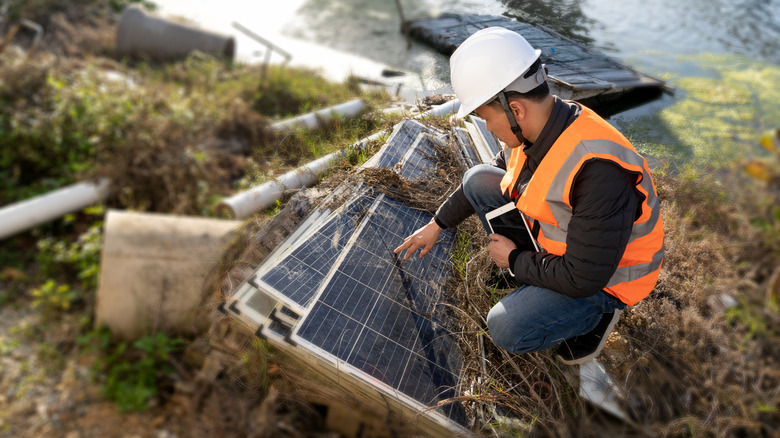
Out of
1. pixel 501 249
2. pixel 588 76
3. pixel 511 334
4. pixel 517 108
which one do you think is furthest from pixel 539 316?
pixel 588 76

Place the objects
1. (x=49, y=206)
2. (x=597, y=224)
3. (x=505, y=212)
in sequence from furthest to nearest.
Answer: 1. (x=49, y=206)
2. (x=505, y=212)
3. (x=597, y=224)

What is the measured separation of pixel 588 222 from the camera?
1964mm

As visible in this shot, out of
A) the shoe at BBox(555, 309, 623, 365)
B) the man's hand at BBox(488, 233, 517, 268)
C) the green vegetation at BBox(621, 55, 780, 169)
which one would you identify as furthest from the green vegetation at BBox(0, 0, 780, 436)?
the man's hand at BBox(488, 233, 517, 268)

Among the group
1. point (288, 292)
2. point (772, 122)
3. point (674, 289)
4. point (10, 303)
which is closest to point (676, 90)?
point (772, 122)

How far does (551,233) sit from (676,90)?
1.30m

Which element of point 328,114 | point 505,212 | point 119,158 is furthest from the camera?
point 119,158

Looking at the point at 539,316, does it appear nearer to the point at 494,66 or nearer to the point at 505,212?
the point at 505,212

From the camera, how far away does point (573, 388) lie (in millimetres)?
2564

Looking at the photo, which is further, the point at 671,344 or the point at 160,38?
the point at 160,38

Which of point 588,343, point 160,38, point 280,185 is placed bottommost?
point 160,38

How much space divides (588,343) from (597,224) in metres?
1.01

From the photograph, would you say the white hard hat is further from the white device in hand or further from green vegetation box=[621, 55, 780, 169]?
green vegetation box=[621, 55, 780, 169]

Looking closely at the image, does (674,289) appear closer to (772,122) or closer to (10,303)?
(772,122)

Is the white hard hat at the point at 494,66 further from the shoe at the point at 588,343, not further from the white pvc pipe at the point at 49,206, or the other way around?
the white pvc pipe at the point at 49,206
